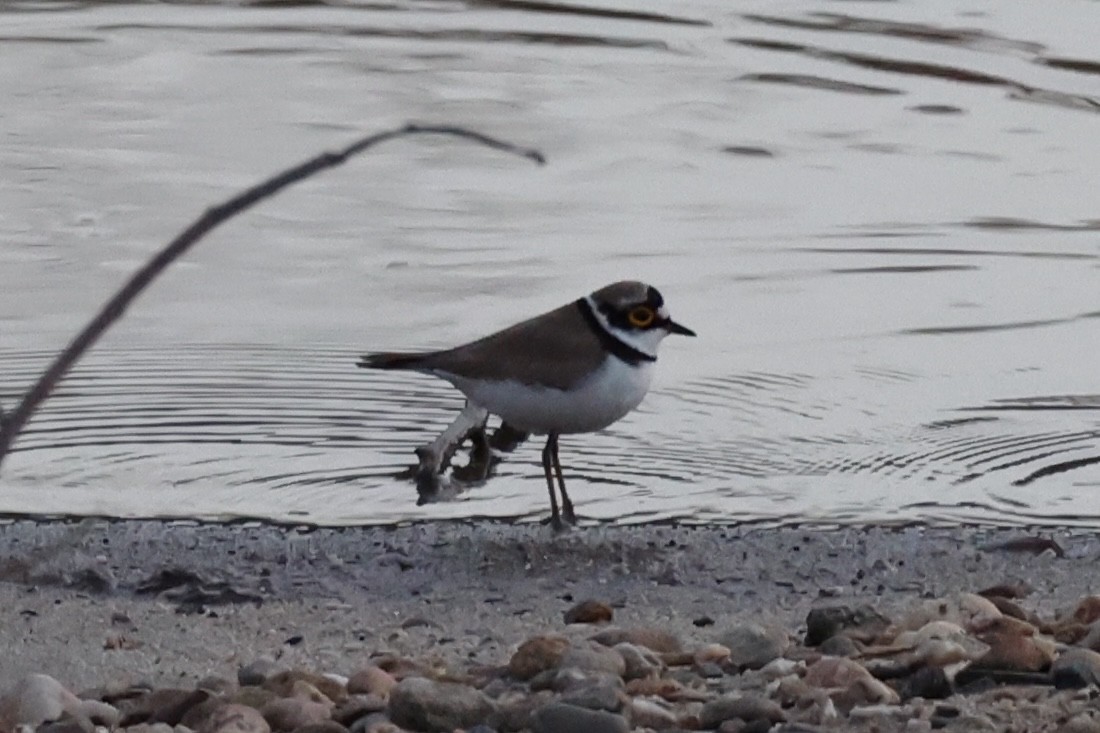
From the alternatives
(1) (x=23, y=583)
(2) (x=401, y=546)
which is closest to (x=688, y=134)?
(2) (x=401, y=546)

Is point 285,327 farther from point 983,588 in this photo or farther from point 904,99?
point 904,99

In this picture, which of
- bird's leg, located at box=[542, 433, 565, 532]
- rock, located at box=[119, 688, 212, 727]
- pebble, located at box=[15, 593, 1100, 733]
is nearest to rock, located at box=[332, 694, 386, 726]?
pebble, located at box=[15, 593, 1100, 733]

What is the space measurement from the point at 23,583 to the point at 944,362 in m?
3.46

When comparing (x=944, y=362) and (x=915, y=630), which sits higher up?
(x=915, y=630)

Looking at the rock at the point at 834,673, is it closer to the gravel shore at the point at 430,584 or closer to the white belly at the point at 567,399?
the gravel shore at the point at 430,584

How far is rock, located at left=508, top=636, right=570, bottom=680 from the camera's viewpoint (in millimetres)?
4176

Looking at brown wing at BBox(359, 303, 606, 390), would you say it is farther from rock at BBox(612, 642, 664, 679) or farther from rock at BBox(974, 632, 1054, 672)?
rock at BBox(974, 632, 1054, 672)

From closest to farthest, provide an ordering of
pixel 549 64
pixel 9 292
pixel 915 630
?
pixel 915 630 < pixel 9 292 < pixel 549 64

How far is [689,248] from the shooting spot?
29.1ft

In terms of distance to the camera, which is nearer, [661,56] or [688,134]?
[688,134]

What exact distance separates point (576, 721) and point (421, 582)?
202cm

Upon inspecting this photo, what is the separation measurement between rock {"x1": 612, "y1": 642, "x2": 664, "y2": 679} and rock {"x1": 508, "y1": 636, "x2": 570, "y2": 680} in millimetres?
121

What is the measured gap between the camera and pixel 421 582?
562 centimetres

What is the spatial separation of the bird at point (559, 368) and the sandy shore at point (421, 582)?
1.03ft
